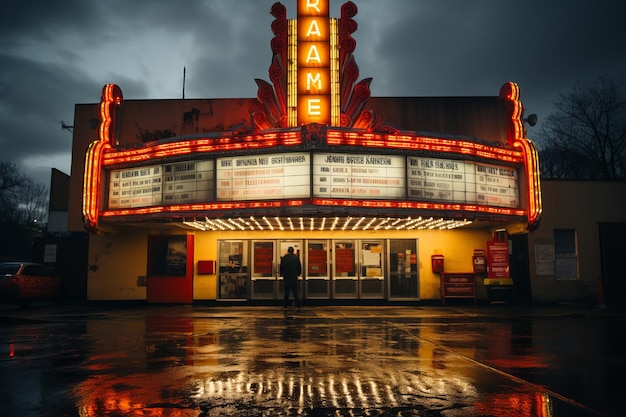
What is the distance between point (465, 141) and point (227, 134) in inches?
286

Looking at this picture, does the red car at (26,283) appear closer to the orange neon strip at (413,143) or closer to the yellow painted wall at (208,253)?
the yellow painted wall at (208,253)

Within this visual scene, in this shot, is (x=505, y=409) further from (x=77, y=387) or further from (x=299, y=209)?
(x=299, y=209)

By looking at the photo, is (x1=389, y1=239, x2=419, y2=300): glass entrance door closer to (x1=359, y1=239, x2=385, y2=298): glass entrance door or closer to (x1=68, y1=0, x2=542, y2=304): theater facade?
(x1=68, y1=0, x2=542, y2=304): theater facade

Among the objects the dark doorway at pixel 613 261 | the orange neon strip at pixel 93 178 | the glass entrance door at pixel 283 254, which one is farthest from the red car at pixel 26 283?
the dark doorway at pixel 613 261

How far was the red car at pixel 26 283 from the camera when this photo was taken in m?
18.7

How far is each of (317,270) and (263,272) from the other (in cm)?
200

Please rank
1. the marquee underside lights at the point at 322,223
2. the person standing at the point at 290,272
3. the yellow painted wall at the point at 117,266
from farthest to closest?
the yellow painted wall at the point at 117,266, the person standing at the point at 290,272, the marquee underside lights at the point at 322,223

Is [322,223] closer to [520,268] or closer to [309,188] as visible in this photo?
[309,188]

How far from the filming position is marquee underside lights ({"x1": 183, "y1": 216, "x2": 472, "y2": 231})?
15969mm

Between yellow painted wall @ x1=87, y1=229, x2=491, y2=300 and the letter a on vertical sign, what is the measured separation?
195 inches

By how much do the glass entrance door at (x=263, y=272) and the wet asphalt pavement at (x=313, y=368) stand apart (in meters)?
5.64

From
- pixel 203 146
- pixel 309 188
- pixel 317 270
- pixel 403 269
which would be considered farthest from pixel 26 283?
pixel 403 269

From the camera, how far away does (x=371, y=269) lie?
19000mm

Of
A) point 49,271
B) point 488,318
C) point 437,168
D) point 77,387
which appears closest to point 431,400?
point 77,387
